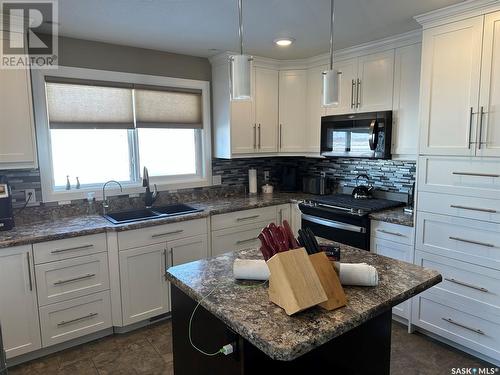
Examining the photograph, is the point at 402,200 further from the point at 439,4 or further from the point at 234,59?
the point at 234,59

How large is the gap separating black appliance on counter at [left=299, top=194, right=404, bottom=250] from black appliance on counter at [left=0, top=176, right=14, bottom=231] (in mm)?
2363

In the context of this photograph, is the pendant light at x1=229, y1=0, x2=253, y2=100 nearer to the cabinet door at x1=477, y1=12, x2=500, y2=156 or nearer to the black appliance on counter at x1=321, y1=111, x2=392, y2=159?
the cabinet door at x1=477, y1=12, x2=500, y2=156

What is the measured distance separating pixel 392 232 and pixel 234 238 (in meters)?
1.38

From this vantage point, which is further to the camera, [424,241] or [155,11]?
[424,241]

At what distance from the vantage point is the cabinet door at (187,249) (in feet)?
9.43

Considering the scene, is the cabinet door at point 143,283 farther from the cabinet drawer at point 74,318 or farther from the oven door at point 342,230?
the oven door at point 342,230

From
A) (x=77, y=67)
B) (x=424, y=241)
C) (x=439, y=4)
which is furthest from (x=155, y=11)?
(x=424, y=241)

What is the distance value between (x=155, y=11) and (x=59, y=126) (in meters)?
1.26

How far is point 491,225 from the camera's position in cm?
217

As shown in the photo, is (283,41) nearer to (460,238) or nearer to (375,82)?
(375,82)

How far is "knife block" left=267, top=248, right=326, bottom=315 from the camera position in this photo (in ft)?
3.86

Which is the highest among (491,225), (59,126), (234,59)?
(234,59)

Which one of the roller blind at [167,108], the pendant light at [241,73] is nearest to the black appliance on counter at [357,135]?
the roller blind at [167,108]

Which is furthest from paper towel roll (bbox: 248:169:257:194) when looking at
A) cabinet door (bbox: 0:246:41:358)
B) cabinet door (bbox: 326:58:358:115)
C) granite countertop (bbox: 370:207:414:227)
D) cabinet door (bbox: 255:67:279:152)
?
cabinet door (bbox: 0:246:41:358)
